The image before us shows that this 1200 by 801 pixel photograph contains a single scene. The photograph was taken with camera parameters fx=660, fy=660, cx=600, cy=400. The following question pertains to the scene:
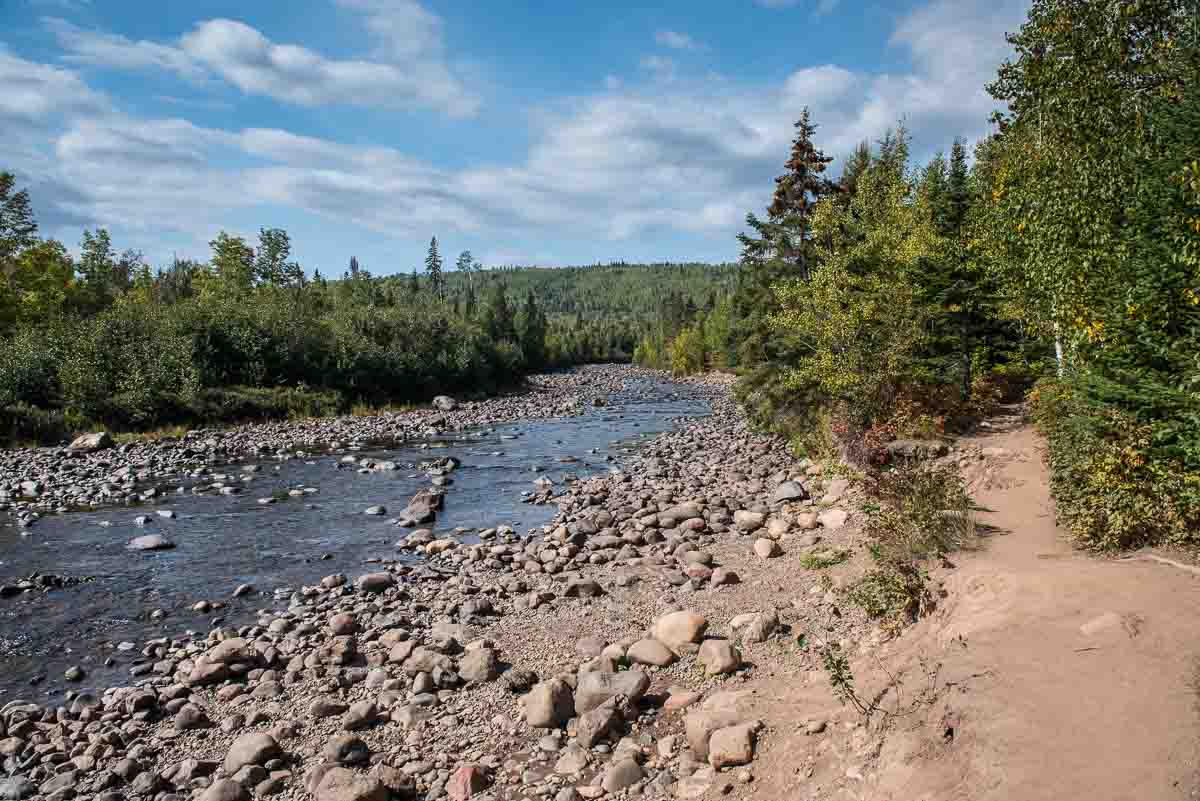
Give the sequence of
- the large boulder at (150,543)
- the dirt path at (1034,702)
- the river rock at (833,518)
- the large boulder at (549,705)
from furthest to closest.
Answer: the large boulder at (150,543) < the river rock at (833,518) < the large boulder at (549,705) < the dirt path at (1034,702)

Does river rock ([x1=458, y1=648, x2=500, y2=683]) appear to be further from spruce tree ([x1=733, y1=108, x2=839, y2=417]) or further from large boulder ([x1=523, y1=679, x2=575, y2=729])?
spruce tree ([x1=733, y1=108, x2=839, y2=417])

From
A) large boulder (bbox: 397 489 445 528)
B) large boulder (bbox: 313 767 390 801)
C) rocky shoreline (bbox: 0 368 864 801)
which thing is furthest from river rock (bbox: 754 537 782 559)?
large boulder (bbox: 397 489 445 528)

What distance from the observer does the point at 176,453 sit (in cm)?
2731

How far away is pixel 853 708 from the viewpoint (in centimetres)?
643

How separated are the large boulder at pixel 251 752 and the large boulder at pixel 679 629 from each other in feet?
15.6

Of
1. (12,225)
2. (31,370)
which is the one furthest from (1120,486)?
(12,225)

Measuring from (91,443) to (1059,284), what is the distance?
113 feet

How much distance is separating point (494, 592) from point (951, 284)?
64.7 ft

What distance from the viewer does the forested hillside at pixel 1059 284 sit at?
28.2 ft

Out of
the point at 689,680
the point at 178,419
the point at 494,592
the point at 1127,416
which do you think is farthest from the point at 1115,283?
the point at 178,419

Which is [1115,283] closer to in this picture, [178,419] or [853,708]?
[853,708]

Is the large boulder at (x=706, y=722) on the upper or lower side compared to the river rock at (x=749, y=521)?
lower

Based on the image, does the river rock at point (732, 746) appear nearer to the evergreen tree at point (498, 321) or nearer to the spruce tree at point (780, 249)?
the spruce tree at point (780, 249)

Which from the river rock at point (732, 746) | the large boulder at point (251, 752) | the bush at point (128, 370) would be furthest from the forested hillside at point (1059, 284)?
the bush at point (128, 370)
